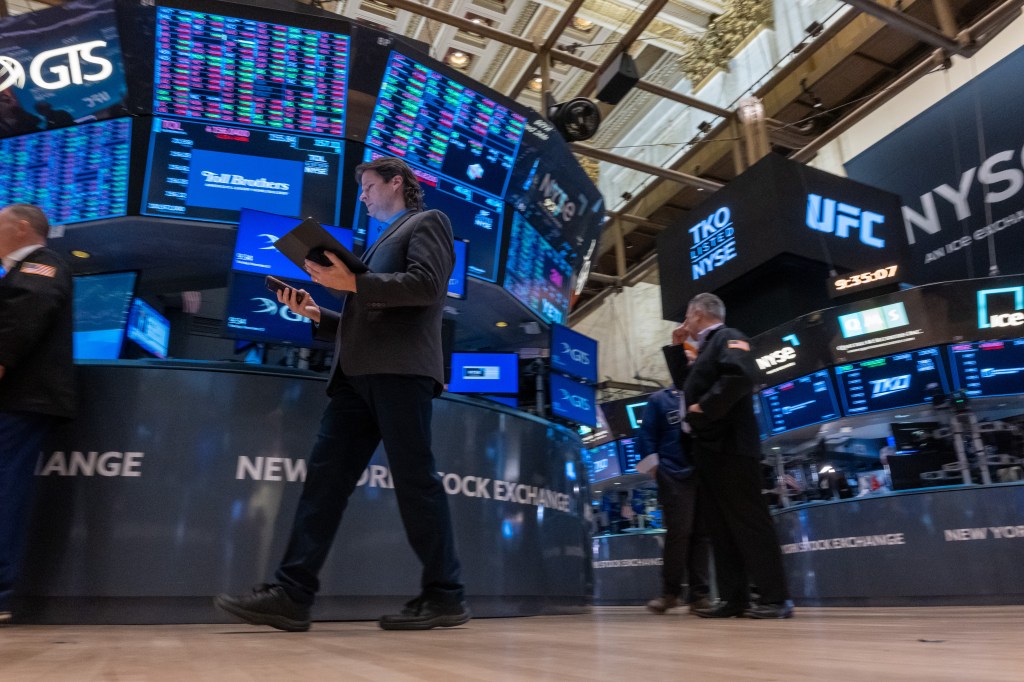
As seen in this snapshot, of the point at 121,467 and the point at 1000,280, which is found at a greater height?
the point at 1000,280

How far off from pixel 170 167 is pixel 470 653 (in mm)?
4297

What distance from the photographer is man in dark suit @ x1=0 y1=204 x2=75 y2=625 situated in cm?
223

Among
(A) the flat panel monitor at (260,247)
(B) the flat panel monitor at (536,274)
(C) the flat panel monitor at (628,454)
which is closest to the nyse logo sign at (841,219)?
(B) the flat panel monitor at (536,274)

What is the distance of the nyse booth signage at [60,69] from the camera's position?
4508mm

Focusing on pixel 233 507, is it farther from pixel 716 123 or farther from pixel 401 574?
pixel 716 123

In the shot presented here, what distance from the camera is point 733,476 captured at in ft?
9.09

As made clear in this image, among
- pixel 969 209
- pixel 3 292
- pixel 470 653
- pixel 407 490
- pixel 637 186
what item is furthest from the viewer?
pixel 637 186

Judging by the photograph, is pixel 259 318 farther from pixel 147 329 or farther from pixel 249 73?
pixel 249 73

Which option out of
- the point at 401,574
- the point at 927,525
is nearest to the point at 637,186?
the point at 927,525

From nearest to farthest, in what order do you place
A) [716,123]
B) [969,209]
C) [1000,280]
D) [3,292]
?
1. [3,292]
2. [1000,280]
3. [969,209]
4. [716,123]

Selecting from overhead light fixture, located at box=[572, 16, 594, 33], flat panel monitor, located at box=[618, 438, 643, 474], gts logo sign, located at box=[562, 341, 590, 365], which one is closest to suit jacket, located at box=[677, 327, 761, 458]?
gts logo sign, located at box=[562, 341, 590, 365]

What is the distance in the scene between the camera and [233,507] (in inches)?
99.0

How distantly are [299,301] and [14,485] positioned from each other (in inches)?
44.4

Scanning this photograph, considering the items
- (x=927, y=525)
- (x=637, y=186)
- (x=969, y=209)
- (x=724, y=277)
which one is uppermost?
(x=637, y=186)
